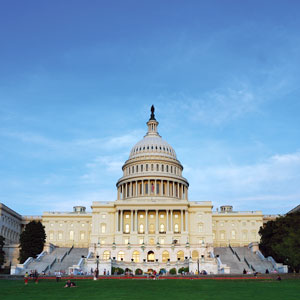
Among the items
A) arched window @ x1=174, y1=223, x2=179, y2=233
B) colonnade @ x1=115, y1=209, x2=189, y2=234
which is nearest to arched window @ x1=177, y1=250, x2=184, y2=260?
colonnade @ x1=115, y1=209, x2=189, y2=234

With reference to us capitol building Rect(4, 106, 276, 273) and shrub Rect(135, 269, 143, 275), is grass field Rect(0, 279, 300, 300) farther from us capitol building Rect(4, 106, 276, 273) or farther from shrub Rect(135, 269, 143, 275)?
us capitol building Rect(4, 106, 276, 273)

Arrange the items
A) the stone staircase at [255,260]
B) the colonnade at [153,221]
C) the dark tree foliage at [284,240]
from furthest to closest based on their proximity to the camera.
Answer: the colonnade at [153,221], the stone staircase at [255,260], the dark tree foliage at [284,240]

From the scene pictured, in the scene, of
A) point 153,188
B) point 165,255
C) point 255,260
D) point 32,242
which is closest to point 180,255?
point 165,255

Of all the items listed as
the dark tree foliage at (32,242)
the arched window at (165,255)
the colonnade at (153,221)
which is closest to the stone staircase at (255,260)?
the arched window at (165,255)

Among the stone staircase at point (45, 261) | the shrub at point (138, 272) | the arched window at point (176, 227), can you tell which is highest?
the arched window at point (176, 227)

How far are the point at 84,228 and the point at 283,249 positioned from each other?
70.2 metres

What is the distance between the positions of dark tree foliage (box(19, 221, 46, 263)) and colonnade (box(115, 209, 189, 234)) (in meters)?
23.4

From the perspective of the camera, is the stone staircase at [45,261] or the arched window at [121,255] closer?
the stone staircase at [45,261]

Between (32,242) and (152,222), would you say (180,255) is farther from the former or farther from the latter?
(32,242)

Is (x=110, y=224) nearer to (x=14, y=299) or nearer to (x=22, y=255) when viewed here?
(x=22, y=255)

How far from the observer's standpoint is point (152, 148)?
138 m

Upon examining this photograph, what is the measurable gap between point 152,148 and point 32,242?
2186 inches

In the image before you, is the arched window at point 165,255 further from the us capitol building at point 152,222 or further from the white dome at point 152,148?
the white dome at point 152,148

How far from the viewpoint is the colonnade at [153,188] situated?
127875 millimetres
